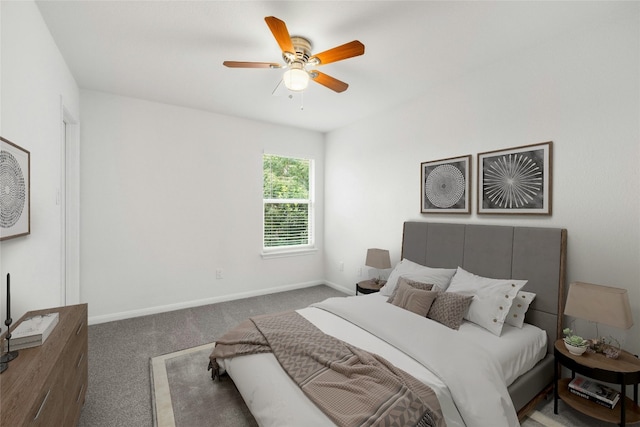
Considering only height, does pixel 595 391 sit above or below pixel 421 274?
below

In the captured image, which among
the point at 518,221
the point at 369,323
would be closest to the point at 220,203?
the point at 369,323

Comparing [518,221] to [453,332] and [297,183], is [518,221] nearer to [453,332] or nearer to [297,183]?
[453,332]

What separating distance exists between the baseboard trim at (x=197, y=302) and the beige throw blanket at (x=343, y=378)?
2.06 meters

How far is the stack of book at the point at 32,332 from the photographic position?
1377 mm

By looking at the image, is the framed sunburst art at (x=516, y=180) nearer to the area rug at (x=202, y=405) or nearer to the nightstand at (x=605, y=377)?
the nightstand at (x=605, y=377)

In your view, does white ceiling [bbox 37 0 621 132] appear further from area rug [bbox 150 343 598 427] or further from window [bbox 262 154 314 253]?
area rug [bbox 150 343 598 427]

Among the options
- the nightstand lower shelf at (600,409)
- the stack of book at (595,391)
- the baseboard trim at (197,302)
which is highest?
the stack of book at (595,391)

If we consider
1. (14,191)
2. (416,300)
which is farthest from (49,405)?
(416,300)

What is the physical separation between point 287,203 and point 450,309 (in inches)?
124

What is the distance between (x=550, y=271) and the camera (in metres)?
2.31

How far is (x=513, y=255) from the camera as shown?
99.7 inches

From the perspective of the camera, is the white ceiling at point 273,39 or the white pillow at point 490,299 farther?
the white pillow at point 490,299

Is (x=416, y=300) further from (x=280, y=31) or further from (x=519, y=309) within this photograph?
(x=280, y=31)

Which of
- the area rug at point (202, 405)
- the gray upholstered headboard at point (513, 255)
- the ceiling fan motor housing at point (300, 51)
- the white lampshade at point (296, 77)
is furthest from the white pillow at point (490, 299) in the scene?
the ceiling fan motor housing at point (300, 51)
